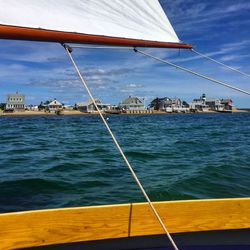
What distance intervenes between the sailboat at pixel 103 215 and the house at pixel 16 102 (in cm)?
12684

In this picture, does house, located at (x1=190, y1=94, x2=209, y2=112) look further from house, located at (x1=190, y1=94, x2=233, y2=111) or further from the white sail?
the white sail

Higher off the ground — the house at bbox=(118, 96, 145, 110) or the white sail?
the house at bbox=(118, 96, 145, 110)

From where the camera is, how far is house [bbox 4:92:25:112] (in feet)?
414

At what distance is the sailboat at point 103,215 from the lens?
371 cm

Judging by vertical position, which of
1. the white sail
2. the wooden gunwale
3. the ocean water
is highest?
the white sail

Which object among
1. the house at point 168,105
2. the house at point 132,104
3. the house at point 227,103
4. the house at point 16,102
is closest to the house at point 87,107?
the house at point 132,104

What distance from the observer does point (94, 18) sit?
4.16 m

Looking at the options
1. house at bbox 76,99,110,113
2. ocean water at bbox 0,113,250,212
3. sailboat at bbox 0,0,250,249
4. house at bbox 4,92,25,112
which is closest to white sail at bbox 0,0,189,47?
sailboat at bbox 0,0,250,249

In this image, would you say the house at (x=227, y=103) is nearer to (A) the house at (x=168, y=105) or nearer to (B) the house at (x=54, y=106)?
(A) the house at (x=168, y=105)

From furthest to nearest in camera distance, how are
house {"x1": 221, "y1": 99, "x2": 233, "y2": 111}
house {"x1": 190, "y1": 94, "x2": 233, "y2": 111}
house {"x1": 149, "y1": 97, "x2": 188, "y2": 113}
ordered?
house {"x1": 221, "y1": 99, "x2": 233, "y2": 111}, house {"x1": 190, "y1": 94, "x2": 233, "y2": 111}, house {"x1": 149, "y1": 97, "x2": 188, "y2": 113}

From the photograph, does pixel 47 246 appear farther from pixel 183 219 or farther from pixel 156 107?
pixel 156 107

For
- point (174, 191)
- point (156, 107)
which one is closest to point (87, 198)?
point (174, 191)

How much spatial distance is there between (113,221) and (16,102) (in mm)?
130566

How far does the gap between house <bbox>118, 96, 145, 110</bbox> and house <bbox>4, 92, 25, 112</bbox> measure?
114 ft
